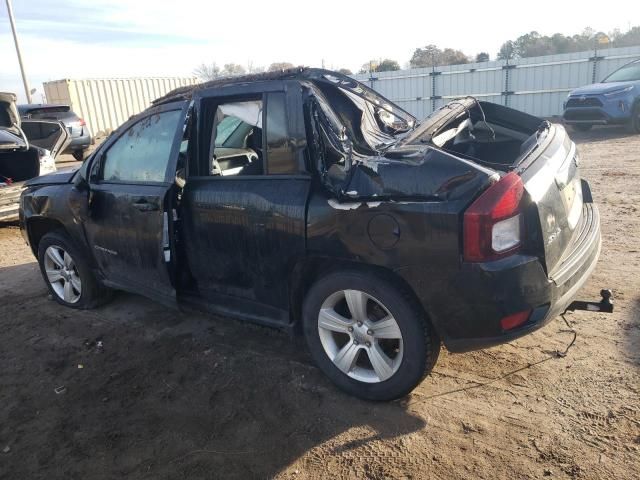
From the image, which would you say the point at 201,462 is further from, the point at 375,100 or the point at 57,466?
the point at 375,100

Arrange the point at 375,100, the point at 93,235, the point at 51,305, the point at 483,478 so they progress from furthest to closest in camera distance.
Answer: the point at 51,305 → the point at 93,235 → the point at 375,100 → the point at 483,478

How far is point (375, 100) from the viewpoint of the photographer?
358 cm

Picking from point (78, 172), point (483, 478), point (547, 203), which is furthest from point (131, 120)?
point (483, 478)

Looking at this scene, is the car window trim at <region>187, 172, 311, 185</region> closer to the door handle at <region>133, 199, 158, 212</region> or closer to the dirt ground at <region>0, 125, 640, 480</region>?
the door handle at <region>133, 199, 158, 212</region>

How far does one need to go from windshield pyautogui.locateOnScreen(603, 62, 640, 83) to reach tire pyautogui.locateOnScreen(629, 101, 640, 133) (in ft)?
2.80

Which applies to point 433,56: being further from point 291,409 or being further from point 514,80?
point 291,409

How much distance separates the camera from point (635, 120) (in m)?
12.8

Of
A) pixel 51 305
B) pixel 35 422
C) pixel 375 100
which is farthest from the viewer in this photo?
pixel 51 305

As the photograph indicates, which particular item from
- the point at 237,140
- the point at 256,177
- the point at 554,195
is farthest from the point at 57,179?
the point at 554,195

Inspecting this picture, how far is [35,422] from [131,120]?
2.27 metres

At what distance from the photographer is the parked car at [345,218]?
2.41 m

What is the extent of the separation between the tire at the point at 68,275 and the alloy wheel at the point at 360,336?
2.58 meters

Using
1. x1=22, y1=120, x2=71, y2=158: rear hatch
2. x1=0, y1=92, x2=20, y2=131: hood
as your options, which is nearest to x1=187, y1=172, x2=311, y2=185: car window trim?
x1=0, y1=92, x2=20, y2=131: hood

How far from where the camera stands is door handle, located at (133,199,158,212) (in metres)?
3.52
